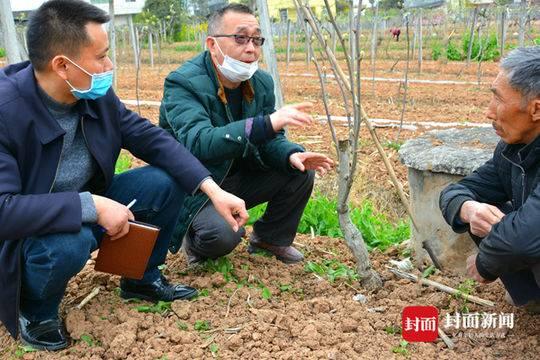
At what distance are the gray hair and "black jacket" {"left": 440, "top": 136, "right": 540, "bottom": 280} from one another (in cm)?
17

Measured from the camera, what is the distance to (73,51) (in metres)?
2.20

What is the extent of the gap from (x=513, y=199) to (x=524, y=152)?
0.69ft

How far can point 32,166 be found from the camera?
2184 millimetres

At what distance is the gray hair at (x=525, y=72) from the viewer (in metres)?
2.11

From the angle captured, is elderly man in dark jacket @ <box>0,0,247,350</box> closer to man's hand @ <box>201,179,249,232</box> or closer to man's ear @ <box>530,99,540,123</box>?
man's hand @ <box>201,179,249,232</box>

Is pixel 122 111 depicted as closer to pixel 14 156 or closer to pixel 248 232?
pixel 14 156

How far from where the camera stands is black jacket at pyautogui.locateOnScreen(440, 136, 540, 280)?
1.99 metres

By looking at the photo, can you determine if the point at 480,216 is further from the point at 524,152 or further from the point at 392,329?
the point at 392,329

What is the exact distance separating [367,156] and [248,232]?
2.44 meters

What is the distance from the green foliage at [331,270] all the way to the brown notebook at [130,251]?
0.96 meters

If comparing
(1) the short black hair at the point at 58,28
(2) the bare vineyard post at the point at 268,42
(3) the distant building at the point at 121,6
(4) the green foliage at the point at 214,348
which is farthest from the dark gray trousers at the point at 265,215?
(3) the distant building at the point at 121,6

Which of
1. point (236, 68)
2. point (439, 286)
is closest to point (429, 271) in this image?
point (439, 286)

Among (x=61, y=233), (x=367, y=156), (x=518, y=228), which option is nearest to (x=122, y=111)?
(x=61, y=233)

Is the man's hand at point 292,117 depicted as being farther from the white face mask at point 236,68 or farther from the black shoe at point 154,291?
the black shoe at point 154,291
